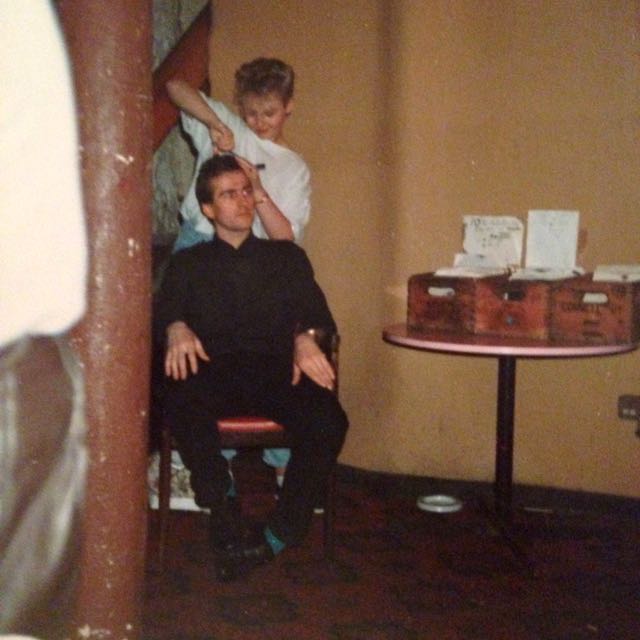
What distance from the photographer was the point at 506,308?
3.09m

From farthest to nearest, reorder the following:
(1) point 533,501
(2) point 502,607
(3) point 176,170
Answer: (3) point 176,170, (1) point 533,501, (2) point 502,607

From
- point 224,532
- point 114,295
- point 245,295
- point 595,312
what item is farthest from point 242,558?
point 114,295

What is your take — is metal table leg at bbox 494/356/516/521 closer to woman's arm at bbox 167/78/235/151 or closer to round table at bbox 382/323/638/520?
round table at bbox 382/323/638/520

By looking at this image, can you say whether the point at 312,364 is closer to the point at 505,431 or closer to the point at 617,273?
the point at 505,431

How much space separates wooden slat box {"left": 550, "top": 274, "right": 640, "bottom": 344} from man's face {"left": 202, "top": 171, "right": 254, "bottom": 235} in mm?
1008

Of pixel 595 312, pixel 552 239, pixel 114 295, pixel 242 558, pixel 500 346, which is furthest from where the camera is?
pixel 552 239

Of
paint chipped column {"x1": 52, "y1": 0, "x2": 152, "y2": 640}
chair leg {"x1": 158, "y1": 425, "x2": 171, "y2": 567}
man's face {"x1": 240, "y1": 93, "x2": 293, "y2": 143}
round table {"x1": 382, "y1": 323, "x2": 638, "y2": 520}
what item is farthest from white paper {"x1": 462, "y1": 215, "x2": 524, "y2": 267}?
paint chipped column {"x1": 52, "y1": 0, "x2": 152, "y2": 640}

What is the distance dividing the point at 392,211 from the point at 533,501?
3.92 ft

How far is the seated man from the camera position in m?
2.77

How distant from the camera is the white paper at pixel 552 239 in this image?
3.44 meters

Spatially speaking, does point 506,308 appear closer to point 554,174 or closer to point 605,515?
point 554,174

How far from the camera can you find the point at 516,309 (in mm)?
3074

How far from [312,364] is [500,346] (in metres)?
0.55

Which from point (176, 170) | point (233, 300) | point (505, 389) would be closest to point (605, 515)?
point (505, 389)
